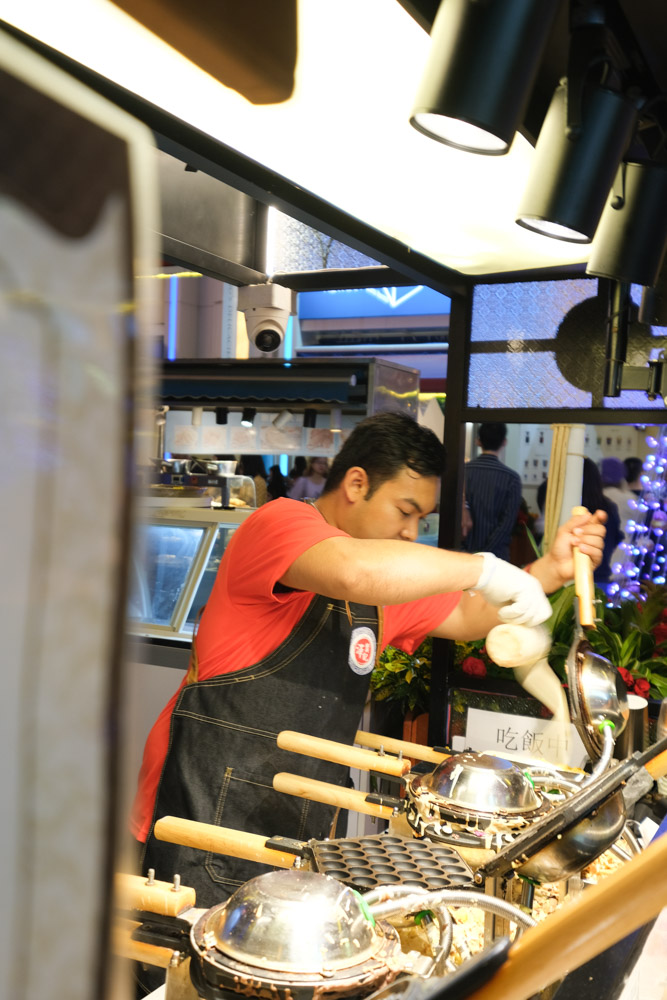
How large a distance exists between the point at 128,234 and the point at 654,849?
300mm

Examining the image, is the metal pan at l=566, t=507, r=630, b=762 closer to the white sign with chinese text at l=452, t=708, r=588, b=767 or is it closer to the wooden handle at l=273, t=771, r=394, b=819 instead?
the wooden handle at l=273, t=771, r=394, b=819

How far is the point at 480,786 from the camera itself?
126cm

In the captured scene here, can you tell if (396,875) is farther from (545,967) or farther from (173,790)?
(173,790)

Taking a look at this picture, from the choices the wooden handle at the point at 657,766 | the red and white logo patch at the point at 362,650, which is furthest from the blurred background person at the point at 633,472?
the wooden handle at the point at 657,766

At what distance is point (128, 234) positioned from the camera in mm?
147

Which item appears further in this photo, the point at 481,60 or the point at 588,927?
the point at 481,60

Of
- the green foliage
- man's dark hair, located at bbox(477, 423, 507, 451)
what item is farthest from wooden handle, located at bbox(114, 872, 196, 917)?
man's dark hair, located at bbox(477, 423, 507, 451)

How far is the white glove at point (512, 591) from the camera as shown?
5.74ft

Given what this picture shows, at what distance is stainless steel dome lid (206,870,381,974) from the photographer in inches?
29.5

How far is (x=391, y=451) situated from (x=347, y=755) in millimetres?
822

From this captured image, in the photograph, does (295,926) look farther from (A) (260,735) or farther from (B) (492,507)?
(B) (492,507)

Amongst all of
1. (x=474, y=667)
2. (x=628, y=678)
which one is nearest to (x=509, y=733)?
(x=474, y=667)

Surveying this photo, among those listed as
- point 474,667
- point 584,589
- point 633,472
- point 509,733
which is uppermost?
point 633,472

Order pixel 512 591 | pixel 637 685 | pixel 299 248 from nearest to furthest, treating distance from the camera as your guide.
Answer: pixel 512 591 < pixel 637 685 < pixel 299 248
